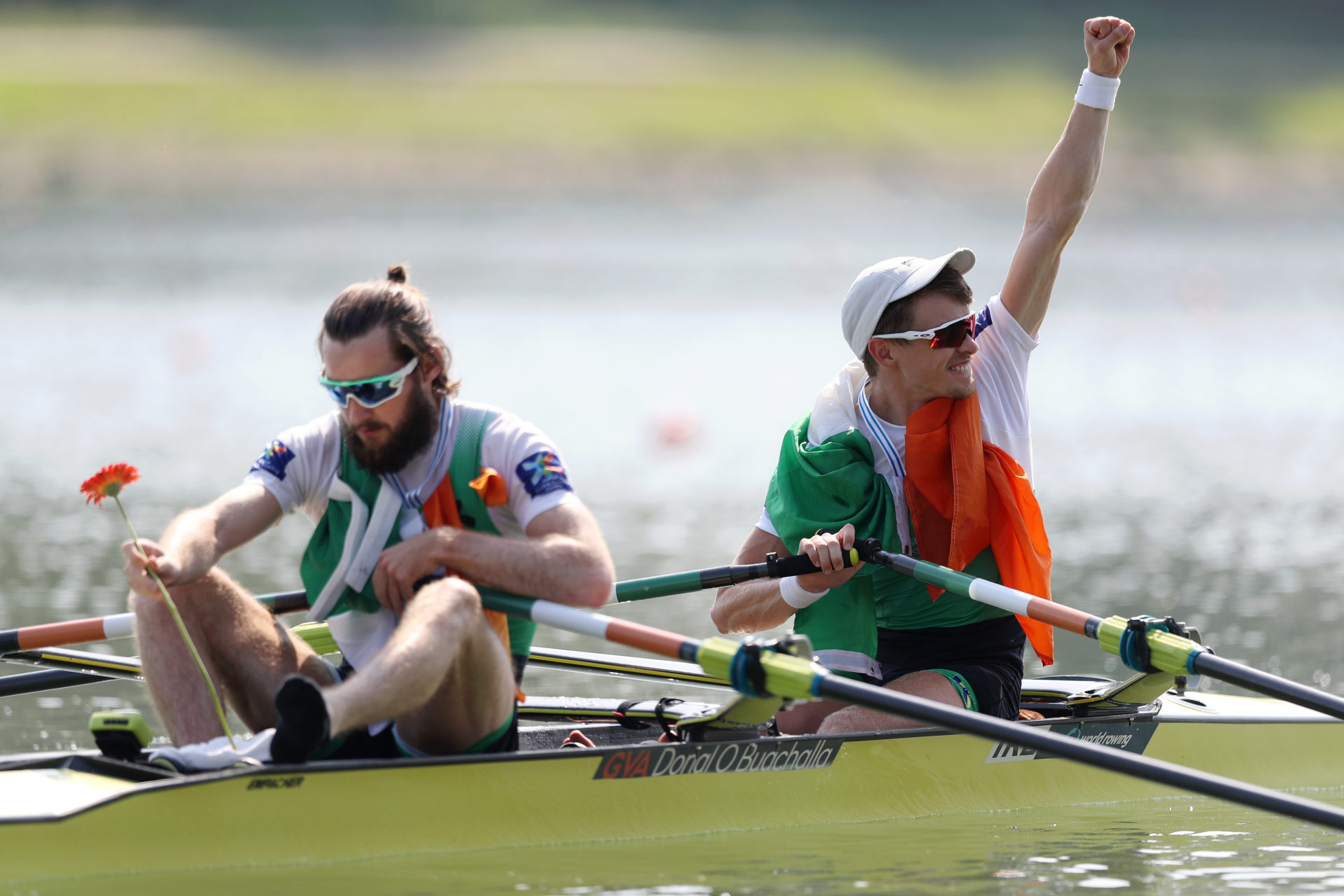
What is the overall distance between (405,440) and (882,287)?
1725mm

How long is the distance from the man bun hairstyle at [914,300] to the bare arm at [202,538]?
2.09 meters

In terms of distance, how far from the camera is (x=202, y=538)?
4930mm

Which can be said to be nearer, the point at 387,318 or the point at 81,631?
the point at 387,318

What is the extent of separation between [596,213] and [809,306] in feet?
48.2

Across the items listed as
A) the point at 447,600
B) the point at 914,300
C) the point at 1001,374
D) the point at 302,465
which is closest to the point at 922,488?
the point at 1001,374

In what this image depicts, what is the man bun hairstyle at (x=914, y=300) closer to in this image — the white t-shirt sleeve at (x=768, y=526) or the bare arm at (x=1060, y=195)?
the bare arm at (x=1060, y=195)

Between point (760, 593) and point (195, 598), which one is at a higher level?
point (195, 598)

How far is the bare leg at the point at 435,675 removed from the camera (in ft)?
15.3

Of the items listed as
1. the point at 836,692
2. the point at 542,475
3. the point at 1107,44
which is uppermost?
the point at 1107,44

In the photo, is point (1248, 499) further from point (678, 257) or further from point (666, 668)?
point (678, 257)

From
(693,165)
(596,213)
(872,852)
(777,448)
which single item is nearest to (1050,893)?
(872,852)

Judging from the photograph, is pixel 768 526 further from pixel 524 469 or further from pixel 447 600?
pixel 447 600

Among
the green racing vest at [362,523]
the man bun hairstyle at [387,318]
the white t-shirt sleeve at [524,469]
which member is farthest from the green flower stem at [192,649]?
the white t-shirt sleeve at [524,469]

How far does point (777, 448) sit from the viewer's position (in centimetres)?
1429
